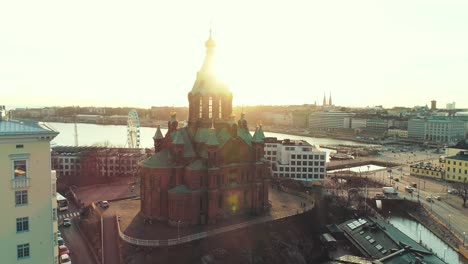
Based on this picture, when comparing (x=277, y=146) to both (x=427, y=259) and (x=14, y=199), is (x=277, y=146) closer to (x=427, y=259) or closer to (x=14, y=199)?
(x=427, y=259)

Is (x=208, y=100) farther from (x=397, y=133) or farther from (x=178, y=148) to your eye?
(x=397, y=133)

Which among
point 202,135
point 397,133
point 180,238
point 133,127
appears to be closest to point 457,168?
point 202,135

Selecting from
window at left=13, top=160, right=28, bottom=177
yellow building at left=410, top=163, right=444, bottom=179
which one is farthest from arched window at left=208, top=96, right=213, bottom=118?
yellow building at left=410, top=163, right=444, bottom=179

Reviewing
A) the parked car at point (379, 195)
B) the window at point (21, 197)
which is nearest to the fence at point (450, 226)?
the parked car at point (379, 195)

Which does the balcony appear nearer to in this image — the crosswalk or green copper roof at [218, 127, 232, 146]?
green copper roof at [218, 127, 232, 146]

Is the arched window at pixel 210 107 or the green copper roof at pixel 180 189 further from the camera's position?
the arched window at pixel 210 107

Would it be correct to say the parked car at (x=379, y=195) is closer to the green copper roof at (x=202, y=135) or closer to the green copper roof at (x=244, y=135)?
the green copper roof at (x=244, y=135)

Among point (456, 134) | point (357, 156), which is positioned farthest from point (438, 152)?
point (456, 134)
